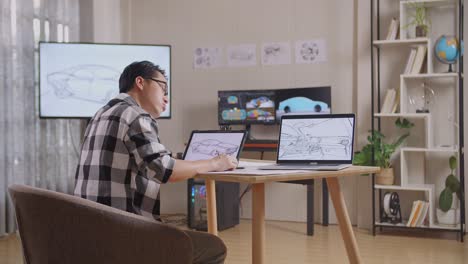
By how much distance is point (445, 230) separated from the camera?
4.40m

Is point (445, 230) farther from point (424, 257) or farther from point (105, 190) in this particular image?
point (105, 190)

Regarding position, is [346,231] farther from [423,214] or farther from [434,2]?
[434,2]

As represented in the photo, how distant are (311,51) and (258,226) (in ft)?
10.5

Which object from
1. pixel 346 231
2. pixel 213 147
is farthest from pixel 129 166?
pixel 346 231

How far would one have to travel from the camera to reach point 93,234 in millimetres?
1604

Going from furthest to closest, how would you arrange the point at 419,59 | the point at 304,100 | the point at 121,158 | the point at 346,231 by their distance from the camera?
the point at 304,100
the point at 419,59
the point at 346,231
the point at 121,158

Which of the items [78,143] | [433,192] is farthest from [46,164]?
[433,192]

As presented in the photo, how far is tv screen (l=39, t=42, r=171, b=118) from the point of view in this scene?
15.0 ft

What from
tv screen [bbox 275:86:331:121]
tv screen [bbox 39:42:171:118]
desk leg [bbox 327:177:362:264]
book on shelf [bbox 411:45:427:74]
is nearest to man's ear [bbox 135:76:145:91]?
desk leg [bbox 327:177:362:264]

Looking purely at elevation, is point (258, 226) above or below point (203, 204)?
above

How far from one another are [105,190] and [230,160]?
511mm

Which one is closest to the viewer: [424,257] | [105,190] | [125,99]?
[105,190]

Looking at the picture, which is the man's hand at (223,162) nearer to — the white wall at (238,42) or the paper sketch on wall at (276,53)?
the white wall at (238,42)

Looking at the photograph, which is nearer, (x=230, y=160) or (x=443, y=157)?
(x=230, y=160)
